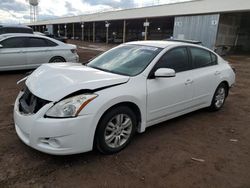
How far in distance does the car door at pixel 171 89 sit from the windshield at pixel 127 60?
0.67 ft

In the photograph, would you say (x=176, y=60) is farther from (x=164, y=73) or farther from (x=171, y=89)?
(x=164, y=73)

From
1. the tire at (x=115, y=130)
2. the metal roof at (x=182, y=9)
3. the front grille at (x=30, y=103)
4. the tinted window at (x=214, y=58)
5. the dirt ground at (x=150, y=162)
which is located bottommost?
the dirt ground at (x=150, y=162)

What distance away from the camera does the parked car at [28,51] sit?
7898mm

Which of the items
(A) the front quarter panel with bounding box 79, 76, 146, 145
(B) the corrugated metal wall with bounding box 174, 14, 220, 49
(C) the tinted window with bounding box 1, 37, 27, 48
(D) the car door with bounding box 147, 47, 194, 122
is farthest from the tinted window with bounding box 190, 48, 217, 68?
(B) the corrugated metal wall with bounding box 174, 14, 220, 49

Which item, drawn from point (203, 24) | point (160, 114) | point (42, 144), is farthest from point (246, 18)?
point (42, 144)

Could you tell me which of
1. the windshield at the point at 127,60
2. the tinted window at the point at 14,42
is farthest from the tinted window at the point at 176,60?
the tinted window at the point at 14,42

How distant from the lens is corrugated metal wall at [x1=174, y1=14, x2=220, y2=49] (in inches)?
773

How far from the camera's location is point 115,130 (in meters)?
3.15

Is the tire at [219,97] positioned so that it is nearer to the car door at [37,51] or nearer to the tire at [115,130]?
the tire at [115,130]

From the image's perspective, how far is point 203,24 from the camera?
20344 mm

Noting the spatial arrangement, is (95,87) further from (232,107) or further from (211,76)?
(232,107)

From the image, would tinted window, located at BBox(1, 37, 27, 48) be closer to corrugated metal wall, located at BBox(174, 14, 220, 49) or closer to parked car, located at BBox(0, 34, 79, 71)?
parked car, located at BBox(0, 34, 79, 71)

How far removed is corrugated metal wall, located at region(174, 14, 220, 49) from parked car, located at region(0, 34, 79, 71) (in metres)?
14.7

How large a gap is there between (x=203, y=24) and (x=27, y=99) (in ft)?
66.0
